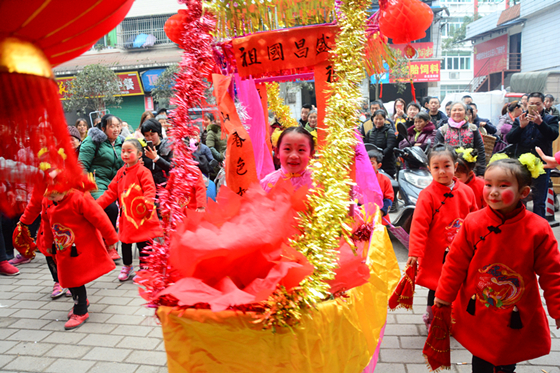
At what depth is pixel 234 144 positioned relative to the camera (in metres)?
2.89

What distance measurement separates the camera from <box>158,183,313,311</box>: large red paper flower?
125 cm

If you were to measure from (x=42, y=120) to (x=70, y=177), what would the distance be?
18 centimetres

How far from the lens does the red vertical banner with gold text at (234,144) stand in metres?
2.84

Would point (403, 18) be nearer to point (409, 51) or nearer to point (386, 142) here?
point (409, 51)

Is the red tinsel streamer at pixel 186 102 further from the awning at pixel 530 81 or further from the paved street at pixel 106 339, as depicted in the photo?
the awning at pixel 530 81

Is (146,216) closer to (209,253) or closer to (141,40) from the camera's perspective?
(209,253)

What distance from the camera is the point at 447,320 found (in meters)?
2.22

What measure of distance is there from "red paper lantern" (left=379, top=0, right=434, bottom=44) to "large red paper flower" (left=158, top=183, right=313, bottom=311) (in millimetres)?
1479

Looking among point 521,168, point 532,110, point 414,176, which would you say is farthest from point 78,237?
point 532,110

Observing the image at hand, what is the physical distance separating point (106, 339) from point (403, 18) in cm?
335

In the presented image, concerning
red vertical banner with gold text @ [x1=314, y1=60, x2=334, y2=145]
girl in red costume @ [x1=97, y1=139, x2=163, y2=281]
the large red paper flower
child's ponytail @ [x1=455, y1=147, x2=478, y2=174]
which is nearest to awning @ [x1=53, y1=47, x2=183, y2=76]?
girl in red costume @ [x1=97, y1=139, x2=163, y2=281]

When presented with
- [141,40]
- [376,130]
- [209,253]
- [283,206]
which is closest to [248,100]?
[283,206]

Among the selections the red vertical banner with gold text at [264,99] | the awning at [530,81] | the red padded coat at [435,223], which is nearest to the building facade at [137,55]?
the awning at [530,81]

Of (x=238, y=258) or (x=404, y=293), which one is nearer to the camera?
(x=238, y=258)
